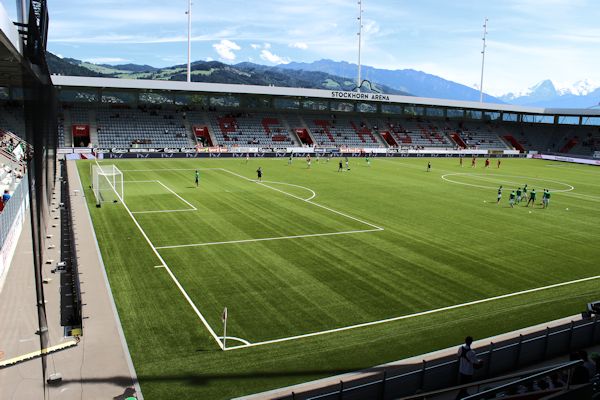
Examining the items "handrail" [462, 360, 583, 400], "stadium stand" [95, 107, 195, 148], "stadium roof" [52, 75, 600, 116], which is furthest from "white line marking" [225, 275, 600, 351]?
"stadium stand" [95, 107, 195, 148]

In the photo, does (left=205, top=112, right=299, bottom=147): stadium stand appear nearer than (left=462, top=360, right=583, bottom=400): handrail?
No

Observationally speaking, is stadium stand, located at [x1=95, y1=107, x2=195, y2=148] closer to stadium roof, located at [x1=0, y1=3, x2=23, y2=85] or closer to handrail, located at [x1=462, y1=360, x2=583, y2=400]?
stadium roof, located at [x1=0, y1=3, x2=23, y2=85]

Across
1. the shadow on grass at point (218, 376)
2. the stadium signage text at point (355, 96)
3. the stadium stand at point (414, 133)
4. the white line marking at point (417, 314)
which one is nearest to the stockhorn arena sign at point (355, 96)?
the stadium signage text at point (355, 96)

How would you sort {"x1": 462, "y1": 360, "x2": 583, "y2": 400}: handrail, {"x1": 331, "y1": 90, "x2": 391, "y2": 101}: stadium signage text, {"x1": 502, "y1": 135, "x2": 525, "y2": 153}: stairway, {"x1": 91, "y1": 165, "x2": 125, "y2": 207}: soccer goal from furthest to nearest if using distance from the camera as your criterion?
{"x1": 502, "y1": 135, "x2": 525, "y2": 153}: stairway, {"x1": 331, "y1": 90, "x2": 391, "y2": 101}: stadium signage text, {"x1": 91, "y1": 165, "x2": 125, "y2": 207}: soccer goal, {"x1": 462, "y1": 360, "x2": 583, "y2": 400}: handrail

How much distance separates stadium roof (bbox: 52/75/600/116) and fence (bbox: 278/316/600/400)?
2445 inches

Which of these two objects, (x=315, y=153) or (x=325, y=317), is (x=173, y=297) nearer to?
(x=325, y=317)

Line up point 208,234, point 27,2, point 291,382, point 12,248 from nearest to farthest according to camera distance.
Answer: point 27,2 < point 291,382 < point 12,248 < point 208,234

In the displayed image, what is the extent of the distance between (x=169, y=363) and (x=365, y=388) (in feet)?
18.5

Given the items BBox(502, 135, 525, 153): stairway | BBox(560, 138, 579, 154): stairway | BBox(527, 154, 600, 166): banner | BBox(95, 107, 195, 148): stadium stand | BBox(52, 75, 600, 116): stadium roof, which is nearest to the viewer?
BBox(52, 75, 600, 116): stadium roof

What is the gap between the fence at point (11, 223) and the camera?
19156mm

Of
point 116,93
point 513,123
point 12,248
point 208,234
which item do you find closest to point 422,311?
point 208,234

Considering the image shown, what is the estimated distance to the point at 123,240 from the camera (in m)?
25.9

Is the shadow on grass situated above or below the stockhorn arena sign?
below

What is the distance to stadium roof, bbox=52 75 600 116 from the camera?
67700 millimetres
